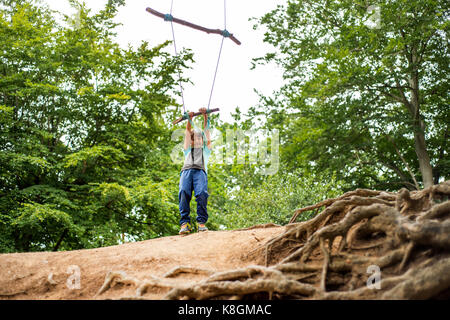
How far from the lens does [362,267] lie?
289cm

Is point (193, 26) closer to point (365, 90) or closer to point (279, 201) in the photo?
point (279, 201)

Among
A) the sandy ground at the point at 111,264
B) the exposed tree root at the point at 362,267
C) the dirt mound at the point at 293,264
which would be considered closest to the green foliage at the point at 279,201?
the sandy ground at the point at 111,264

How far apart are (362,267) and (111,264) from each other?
2.78 m

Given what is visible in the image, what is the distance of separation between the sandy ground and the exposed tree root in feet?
0.93

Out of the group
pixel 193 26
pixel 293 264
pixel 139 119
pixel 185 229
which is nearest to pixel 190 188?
pixel 185 229

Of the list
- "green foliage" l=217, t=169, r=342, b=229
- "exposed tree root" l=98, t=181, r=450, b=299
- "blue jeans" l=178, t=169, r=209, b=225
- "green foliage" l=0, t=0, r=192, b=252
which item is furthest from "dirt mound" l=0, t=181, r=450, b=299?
"green foliage" l=217, t=169, r=342, b=229

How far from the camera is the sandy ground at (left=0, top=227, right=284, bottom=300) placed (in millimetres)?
3841

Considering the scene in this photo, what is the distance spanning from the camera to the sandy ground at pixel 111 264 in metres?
3.84

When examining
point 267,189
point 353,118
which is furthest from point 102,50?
point 353,118

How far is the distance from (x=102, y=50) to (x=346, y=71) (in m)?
7.91

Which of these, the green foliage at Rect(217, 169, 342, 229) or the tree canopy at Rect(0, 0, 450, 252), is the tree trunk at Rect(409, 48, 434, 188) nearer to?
the tree canopy at Rect(0, 0, 450, 252)

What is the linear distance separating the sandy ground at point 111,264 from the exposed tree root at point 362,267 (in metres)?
0.28

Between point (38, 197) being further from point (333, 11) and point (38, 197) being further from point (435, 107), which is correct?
point (435, 107)

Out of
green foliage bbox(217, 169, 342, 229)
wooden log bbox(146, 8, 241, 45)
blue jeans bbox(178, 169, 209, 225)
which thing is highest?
wooden log bbox(146, 8, 241, 45)
